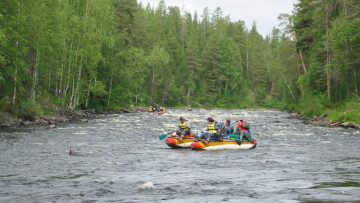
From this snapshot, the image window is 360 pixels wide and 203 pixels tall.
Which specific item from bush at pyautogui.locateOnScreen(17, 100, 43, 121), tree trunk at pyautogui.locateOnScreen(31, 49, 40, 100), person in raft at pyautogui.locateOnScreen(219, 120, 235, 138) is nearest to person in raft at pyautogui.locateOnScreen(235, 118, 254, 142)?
person in raft at pyautogui.locateOnScreen(219, 120, 235, 138)

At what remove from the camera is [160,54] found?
65.2 metres

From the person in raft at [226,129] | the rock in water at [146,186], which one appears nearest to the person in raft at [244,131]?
the person in raft at [226,129]

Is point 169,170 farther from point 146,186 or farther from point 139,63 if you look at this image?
point 139,63

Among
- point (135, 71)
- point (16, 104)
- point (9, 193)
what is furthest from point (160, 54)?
point (9, 193)

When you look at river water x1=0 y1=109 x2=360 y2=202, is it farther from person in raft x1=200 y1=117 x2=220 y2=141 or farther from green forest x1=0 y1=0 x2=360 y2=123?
green forest x1=0 y1=0 x2=360 y2=123

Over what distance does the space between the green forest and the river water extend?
872cm

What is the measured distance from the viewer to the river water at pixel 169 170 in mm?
9797

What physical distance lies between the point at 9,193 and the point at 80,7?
33.3 m

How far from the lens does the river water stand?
9.80 metres

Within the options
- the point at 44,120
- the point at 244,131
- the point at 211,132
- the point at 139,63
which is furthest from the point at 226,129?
the point at 139,63

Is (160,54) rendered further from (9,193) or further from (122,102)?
(9,193)

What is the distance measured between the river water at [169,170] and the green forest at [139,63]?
872cm

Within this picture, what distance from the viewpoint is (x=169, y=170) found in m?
13.4

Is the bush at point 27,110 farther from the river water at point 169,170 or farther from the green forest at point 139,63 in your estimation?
the river water at point 169,170
